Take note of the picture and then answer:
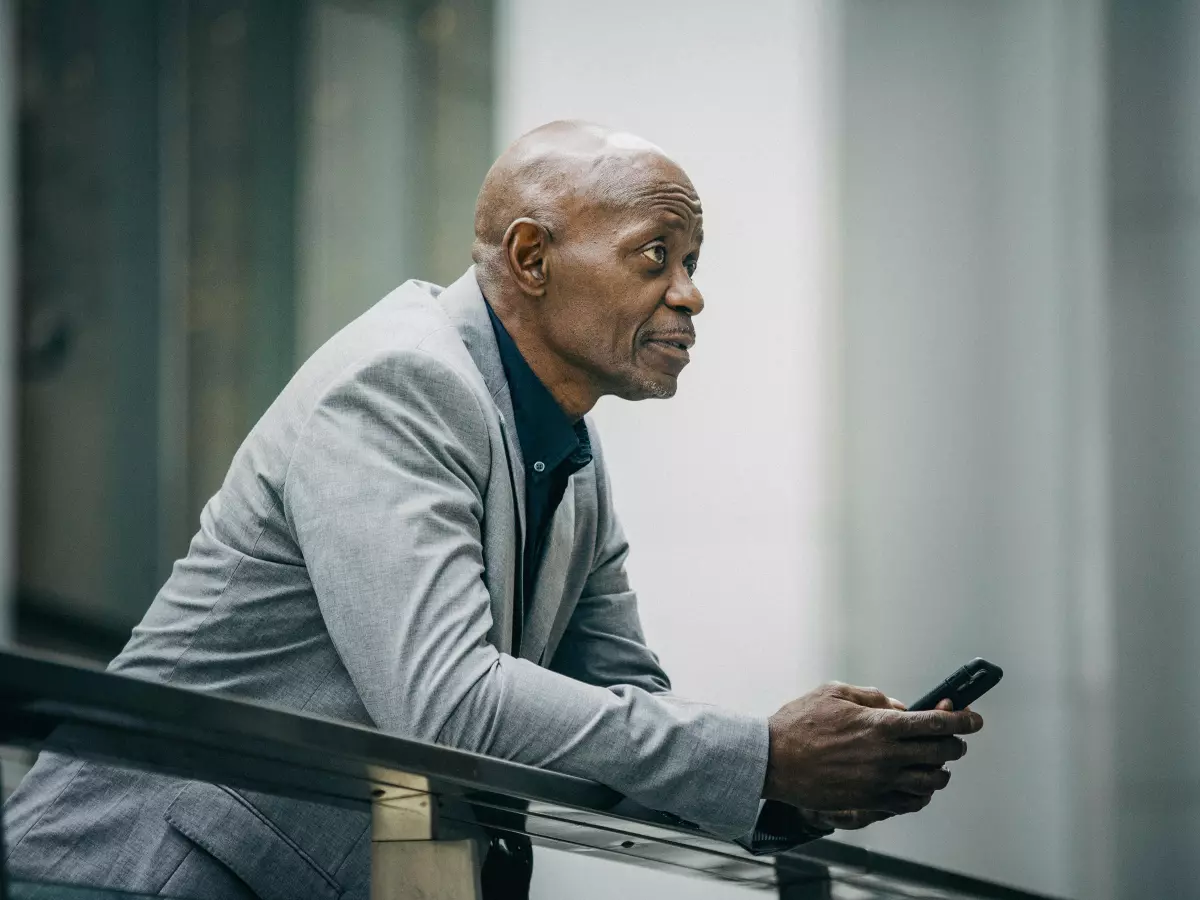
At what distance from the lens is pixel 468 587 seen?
5.78ft

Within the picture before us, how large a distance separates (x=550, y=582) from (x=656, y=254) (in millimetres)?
463

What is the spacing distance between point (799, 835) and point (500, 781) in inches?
22.2

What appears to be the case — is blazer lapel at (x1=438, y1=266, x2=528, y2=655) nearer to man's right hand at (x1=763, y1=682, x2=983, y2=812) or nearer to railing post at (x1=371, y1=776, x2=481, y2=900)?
man's right hand at (x1=763, y1=682, x2=983, y2=812)

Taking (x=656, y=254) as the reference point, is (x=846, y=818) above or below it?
below

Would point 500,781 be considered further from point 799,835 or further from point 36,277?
point 36,277

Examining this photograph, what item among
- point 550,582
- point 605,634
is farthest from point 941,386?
point 550,582

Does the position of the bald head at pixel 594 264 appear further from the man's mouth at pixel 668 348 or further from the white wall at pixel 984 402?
the white wall at pixel 984 402

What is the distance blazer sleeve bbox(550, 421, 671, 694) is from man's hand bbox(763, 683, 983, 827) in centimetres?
64

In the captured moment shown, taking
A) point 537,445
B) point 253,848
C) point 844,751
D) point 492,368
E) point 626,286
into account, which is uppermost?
point 626,286

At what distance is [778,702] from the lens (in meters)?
5.99

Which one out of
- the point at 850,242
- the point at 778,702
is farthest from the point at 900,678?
the point at 850,242

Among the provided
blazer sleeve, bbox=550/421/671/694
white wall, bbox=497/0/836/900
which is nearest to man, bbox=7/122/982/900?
blazer sleeve, bbox=550/421/671/694

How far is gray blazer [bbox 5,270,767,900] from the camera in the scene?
170 centimetres

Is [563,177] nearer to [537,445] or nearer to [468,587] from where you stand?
[537,445]
